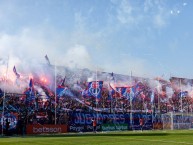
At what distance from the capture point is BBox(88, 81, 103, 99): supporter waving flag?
50.7 metres

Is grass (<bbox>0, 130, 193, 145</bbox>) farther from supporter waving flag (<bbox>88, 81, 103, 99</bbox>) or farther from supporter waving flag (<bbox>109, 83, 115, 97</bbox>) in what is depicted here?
supporter waving flag (<bbox>109, 83, 115, 97</bbox>)

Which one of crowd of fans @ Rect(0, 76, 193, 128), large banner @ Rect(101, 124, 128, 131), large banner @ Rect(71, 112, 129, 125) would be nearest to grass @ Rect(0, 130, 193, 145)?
crowd of fans @ Rect(0, 76, 193, 128)

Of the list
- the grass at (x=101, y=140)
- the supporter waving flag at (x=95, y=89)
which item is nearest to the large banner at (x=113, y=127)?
the supporter waving flag at (x=95, y=89)

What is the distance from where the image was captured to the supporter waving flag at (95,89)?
5074 cm

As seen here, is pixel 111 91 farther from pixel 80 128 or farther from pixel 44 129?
pixel 44 129

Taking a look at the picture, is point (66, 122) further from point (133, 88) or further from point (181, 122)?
point (181, 122)

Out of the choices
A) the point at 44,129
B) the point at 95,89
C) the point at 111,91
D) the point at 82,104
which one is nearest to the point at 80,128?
the point at 82,104


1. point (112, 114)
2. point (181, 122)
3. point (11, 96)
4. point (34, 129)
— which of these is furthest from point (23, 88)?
point (181, 122)

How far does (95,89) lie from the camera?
5097cm

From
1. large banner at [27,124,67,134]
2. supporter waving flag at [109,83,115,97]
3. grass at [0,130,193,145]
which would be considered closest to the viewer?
grass at [0,130,193,145]

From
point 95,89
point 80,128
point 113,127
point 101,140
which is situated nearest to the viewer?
point 101,140

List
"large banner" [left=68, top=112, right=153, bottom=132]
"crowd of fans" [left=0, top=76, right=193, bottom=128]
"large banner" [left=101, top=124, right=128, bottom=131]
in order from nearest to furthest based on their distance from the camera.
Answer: "crowd of fans" [left=0, top=76, right=193, bottom=128] → "large banner" [left=68, top=112, right=153, bottom=132] → "large banner" [left=101, top=124, right=128, bottom=131]

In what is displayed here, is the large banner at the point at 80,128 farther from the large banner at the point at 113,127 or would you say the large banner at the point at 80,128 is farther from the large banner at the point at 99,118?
the large banner at the point at 113,127

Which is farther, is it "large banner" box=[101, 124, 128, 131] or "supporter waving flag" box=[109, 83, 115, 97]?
"supporter waving flag" box=[109, 83, 115, 97]
